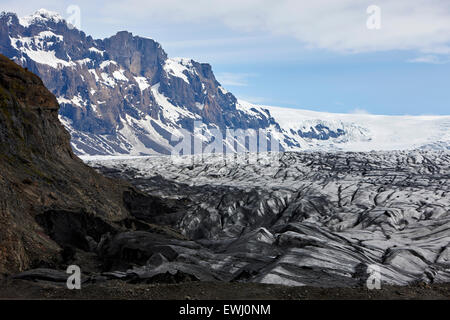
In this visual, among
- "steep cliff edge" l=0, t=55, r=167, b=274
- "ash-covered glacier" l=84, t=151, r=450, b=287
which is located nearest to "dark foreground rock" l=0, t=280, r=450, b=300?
"ash-covered glacier" l=84, t=151, r=450, b=287

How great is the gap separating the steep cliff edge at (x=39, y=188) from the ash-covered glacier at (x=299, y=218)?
5.59 m

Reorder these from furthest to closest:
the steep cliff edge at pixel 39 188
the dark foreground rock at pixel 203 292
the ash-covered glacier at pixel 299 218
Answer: the steep cliff edge at pixel 39 188 → the ash-covered glacier at pixel 299 218 → the dark foreground rock at pixel 203 292

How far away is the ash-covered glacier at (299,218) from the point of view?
85.8 ft

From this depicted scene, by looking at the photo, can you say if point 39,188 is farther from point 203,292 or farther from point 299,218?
point 299,218

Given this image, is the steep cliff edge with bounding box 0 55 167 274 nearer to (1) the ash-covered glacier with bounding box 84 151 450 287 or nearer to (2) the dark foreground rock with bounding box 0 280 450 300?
(1) the ash-covered glacier with bounding box 84 151 450 287

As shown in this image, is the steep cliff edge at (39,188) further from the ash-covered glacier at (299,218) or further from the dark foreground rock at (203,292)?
the dark foreground rock at (203,292)

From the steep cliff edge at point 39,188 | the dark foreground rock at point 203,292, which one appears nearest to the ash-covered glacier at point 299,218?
the dark foreground rock at point 203,292

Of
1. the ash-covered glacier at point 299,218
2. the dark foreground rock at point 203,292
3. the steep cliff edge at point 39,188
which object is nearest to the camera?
the dark foreground rock at point 203,292

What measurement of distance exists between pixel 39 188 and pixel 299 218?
4036 cm

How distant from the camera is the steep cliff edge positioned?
87.8ft

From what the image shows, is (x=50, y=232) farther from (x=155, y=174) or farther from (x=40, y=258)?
(x=155, y=174)

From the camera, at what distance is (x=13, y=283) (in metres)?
17.5

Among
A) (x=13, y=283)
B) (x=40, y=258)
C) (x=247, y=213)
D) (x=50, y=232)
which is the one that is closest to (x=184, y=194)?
(x=247, y=213)
